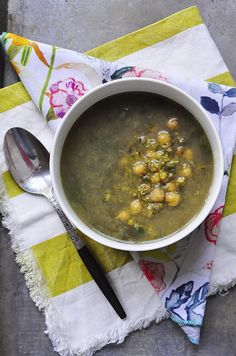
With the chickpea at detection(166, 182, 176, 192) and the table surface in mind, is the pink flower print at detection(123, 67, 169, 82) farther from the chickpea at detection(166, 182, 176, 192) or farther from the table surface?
the chickpea at detection(166, 182, 176, 192)

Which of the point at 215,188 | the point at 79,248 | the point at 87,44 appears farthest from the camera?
the point at 87,44

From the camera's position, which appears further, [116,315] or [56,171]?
[116,315]

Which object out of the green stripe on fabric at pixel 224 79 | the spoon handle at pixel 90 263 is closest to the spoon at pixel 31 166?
the spoon handle at pixel 90 263

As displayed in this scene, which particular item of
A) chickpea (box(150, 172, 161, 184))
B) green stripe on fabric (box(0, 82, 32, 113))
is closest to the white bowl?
chickpea (box(150, 172, 161, 184))

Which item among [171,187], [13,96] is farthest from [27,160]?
[171,187]

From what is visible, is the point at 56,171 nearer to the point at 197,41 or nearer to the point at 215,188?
the point at 215,188

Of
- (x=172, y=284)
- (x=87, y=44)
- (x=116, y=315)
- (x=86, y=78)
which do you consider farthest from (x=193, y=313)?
(x=87, y=44)

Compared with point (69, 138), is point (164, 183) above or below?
below
